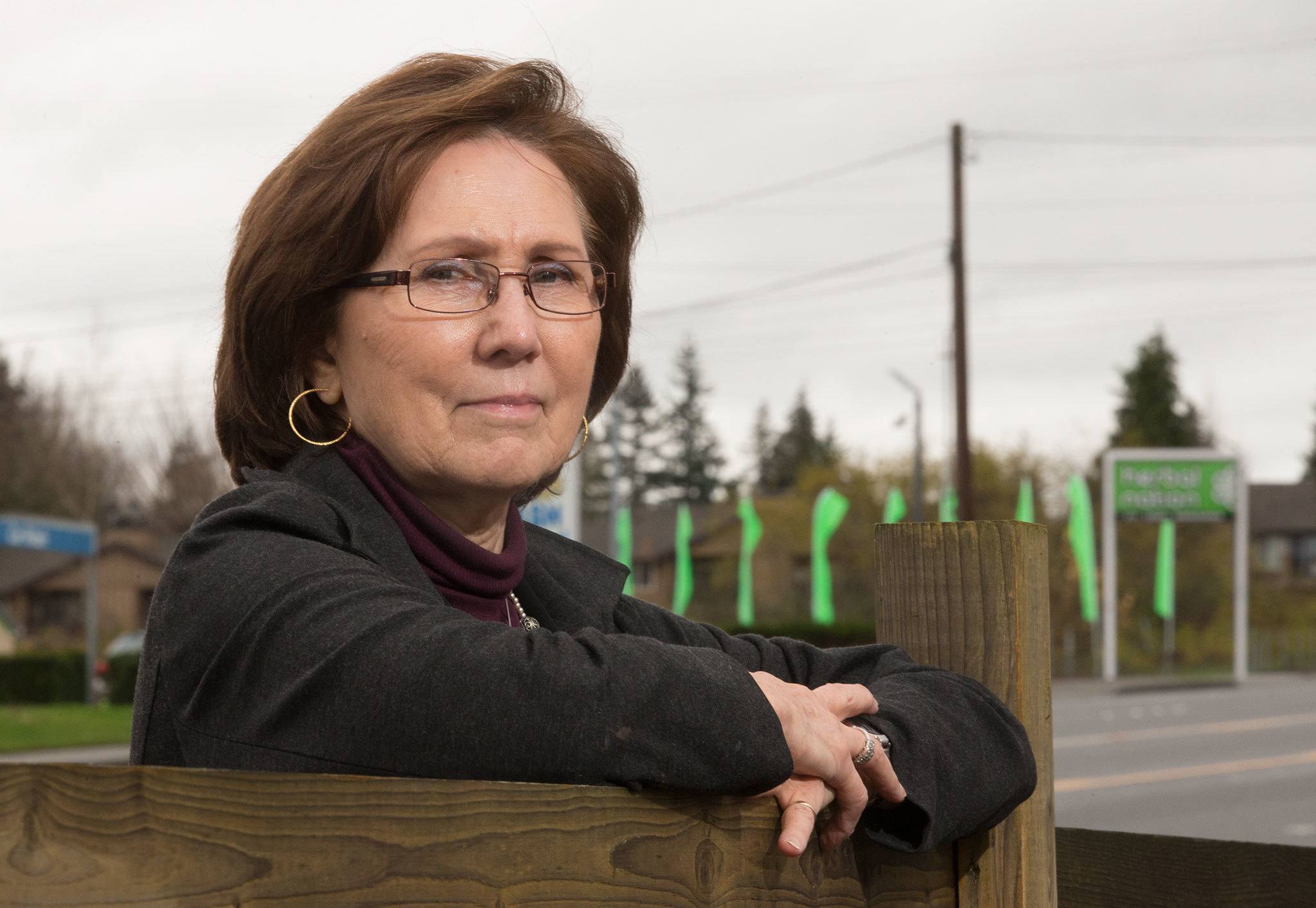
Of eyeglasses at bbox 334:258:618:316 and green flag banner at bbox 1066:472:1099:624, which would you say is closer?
eyeglasses at bbox 334:258:618:316

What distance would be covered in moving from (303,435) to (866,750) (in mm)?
776

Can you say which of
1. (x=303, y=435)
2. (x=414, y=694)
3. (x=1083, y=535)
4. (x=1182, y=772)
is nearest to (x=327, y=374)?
(x=303, y=435)

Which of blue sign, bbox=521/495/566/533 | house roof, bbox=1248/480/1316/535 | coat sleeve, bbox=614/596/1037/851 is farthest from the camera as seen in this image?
house roof, bbox=1248/480/1316/535

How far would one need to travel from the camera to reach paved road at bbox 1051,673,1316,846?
1174cm

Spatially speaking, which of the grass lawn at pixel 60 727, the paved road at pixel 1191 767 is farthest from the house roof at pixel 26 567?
the paved road at pixel 1191 767

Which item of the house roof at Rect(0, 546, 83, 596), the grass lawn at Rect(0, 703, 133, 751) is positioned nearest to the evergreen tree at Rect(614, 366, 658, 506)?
the house roof at Rect(0, 546, 83, 596)

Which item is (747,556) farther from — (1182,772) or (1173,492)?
(1182,772)

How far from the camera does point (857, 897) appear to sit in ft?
4.39

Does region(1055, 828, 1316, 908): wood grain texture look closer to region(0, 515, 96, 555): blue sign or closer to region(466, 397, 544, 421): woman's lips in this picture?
region(466, 397, 544, 421): woman's lips

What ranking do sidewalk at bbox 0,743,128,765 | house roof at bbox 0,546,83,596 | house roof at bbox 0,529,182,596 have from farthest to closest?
house roof at bbox 0,546,83,596
house roof at bbox 0,529,182,596
sidewalk at bbox 0,743,128,765

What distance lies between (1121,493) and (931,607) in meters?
36.8

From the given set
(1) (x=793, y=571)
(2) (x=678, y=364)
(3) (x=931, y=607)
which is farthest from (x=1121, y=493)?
(2) (x=678, y=364)

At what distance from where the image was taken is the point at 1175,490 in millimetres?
36281

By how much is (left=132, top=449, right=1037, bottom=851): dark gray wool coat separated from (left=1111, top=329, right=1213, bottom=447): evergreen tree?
73.8m
